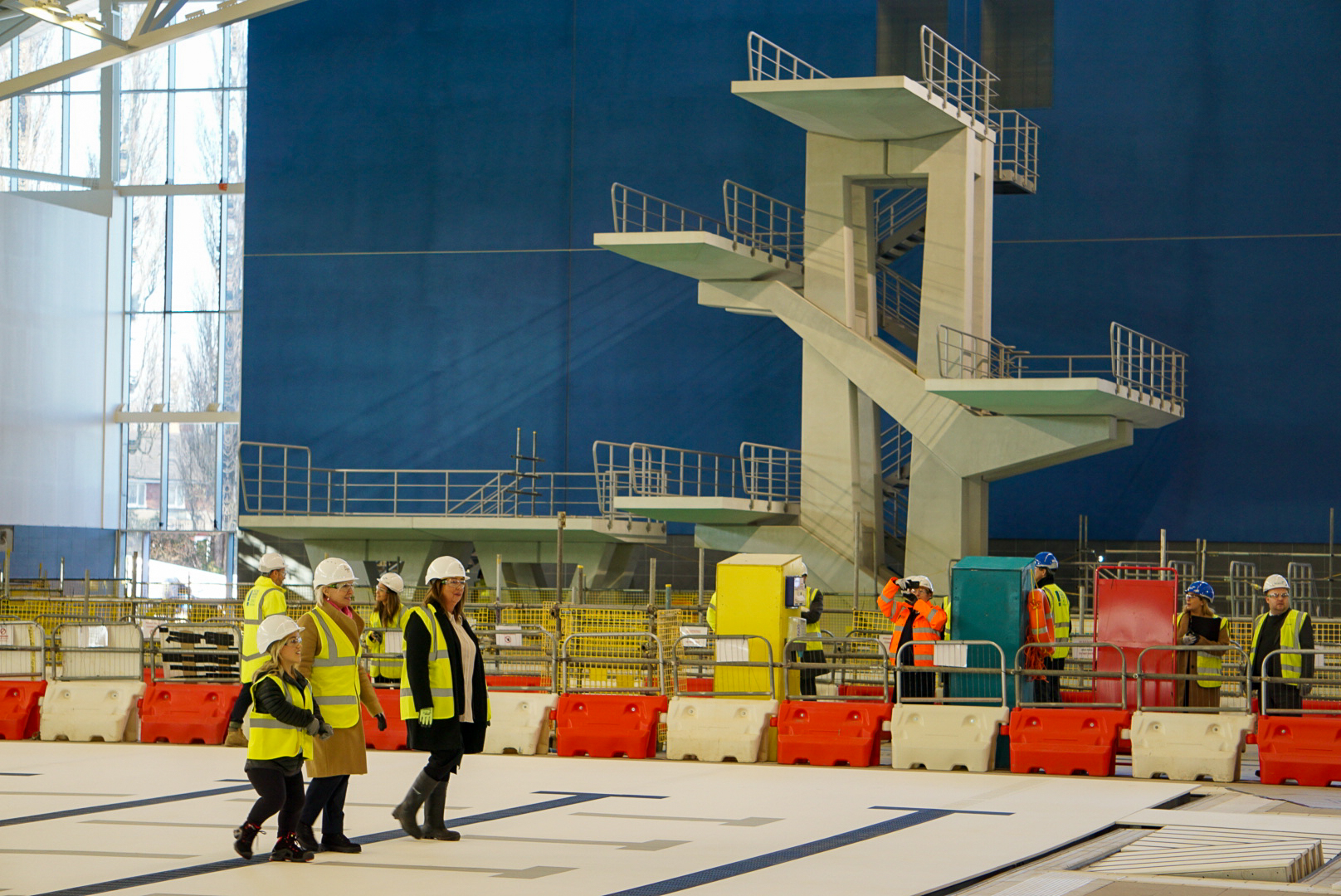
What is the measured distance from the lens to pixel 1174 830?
10.8 meters

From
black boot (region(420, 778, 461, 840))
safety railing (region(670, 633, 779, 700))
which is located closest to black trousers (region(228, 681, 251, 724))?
black boot (region(420, 778, 461, 840))

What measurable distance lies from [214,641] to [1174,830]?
13780 mm

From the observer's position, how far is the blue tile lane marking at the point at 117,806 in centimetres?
1116

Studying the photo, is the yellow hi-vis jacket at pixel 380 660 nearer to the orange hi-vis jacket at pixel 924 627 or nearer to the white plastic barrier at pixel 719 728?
the white plastic barrier at pixel 719 728

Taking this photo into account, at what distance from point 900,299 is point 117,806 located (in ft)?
81.4

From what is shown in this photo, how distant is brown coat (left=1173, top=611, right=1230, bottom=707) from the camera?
15516mm

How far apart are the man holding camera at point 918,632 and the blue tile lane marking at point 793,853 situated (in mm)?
3692

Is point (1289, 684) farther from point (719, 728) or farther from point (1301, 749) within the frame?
point (719, 728)

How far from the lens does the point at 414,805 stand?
10.3 metres

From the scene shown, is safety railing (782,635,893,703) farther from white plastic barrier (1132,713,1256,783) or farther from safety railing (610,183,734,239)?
safety railing (610,183,734,239)

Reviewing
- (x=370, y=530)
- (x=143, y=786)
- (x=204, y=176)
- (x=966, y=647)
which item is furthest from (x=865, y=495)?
(x=204, y=176)

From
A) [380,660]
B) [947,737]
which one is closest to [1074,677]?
[947,737]

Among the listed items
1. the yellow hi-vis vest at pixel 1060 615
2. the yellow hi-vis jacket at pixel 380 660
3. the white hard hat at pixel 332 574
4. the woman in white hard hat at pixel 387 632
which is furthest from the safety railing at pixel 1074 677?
the white hard hat at pixel 332 574

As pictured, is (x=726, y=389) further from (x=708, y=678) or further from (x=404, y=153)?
(x=708, y=678)
